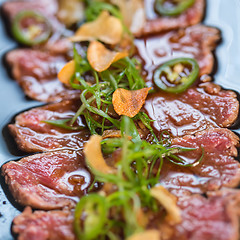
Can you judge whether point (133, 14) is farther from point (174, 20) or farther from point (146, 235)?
point (146, 235)

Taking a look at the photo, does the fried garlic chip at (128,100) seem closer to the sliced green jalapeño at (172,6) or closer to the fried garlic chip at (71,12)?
the sliced green jalapeño at (172,6)

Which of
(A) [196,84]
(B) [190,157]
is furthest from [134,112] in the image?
(A) [196,84]

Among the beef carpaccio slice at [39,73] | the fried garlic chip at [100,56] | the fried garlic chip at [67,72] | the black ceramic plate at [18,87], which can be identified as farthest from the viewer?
the beef carpaccio slice at [39,73]

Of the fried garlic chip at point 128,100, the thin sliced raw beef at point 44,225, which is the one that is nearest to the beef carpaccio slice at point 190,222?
the thin sliced raw beef at point 44,225

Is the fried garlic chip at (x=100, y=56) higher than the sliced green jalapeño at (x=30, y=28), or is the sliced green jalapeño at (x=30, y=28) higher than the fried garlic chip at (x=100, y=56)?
the sliced green jalapeño at (x=30, y=28)

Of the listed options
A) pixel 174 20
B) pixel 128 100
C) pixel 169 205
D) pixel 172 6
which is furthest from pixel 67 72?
pixel 169 205

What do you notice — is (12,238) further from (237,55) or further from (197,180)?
(237,55)
